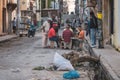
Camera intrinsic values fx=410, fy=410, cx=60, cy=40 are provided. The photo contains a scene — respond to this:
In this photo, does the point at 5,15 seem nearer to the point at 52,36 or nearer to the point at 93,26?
the point at 52,36

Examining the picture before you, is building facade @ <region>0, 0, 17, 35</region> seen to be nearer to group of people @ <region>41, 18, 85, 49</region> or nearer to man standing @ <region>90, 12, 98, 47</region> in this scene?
group of people @ <region>41, 18, 85, 49</region>

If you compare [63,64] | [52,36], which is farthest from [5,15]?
[63,64]

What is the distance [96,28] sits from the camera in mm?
21391

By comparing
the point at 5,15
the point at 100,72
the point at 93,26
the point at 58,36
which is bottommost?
the point at 100,72

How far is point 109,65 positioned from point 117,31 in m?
6.95

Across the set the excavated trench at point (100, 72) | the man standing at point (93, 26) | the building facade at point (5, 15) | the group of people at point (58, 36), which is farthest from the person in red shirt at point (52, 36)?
the building facade at point (5, 15)

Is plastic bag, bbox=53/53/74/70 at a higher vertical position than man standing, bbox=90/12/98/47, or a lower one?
lower

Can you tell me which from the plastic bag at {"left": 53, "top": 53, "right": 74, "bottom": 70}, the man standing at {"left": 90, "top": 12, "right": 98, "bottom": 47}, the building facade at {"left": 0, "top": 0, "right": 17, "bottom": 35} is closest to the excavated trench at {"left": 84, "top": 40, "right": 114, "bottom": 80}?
the plastic bag at {"left": 53, "top": 53, "right": 74, "bottom": 70}

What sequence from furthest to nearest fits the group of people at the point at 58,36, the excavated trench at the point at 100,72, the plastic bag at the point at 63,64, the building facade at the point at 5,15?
the building facade at the point at 5,15
the group of people at the point at 58,36
the plastic bag at the point at 63,64
the excavated trench at the point at 100,72

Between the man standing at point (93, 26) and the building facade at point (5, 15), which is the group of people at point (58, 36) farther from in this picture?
the building facade at point (5, 15)

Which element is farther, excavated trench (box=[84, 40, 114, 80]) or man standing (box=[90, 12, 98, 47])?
man standing (box=[90, 12, 98, 47])

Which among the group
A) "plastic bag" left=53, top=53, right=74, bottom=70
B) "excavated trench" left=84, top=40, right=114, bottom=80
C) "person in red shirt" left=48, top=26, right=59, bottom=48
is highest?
"person in red shirt" left=48, top=26, right=59, bottom=48

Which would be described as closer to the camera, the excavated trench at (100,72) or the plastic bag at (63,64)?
the excavated trench at (100,72)

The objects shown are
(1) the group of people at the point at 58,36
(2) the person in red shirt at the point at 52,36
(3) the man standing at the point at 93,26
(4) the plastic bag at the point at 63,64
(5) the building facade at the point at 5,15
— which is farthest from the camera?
(5) the building facade at the point at 5,15
